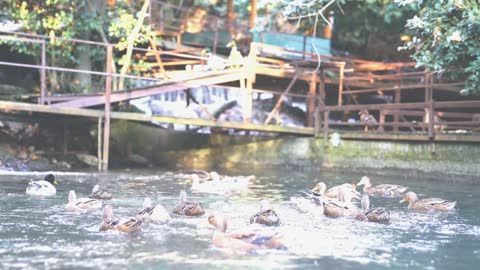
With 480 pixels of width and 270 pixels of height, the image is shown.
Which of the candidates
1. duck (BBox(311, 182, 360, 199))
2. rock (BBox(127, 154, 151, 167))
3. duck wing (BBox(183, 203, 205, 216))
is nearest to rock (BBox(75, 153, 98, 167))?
rock (BBox(127, 154, 151, 167))

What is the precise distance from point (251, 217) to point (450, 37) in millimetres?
6670

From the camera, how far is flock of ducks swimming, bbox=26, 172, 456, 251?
771 cm

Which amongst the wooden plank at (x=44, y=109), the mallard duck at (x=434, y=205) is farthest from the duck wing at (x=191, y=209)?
the wooden plank at (x=44, y=109)

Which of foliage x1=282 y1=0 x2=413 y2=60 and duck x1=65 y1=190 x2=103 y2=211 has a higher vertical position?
foliage x1=282 y1=0 x2=413 y2=60

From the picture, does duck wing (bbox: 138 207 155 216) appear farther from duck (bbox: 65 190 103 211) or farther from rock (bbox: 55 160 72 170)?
rock (bbox: 55 160 72 170)

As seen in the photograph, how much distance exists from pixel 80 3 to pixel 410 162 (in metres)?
12.3

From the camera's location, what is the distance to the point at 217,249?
7.70 metres

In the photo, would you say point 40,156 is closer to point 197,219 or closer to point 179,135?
point 179,135

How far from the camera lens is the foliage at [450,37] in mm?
13461

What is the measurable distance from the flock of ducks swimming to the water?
17 centimetres

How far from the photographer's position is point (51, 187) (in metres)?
12.9

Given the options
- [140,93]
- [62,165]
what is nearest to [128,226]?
[140,93]

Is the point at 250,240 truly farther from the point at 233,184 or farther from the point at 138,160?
the point at 138,160

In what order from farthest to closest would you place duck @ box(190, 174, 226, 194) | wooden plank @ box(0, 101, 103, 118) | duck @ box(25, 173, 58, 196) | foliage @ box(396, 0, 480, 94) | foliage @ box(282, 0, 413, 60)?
foliage @ box(282, 0, 413, 60) → wooden plank @ box(0, 101, 103, 118) → duck @ box(190, 174, 226, 194) → foliage @ box(396, 0, 480, 94) → duck @ box(25, 173, 58, 196)
